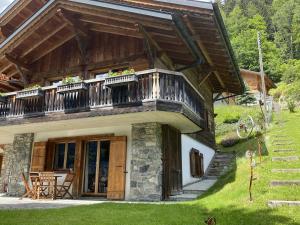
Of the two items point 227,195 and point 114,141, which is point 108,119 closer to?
point 114,141

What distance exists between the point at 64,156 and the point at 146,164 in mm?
4015

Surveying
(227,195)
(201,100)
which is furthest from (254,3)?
(227,195)

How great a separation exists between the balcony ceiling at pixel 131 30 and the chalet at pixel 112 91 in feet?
0.13

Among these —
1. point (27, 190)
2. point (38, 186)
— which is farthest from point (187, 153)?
point (27, 190)

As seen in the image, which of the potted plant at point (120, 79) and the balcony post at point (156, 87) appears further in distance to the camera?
the potted plant at point (120, 79)

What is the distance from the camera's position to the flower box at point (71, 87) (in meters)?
10.8

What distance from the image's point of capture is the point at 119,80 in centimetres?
1005

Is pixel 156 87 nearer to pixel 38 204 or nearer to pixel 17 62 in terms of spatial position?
pixel 38 204

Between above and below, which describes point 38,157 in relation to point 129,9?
below

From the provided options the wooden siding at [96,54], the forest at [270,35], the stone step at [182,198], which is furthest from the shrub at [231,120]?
the stone step at [182,198]

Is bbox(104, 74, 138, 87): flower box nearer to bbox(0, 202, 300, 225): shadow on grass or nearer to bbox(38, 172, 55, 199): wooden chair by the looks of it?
bbox(38, 172, 55, 199): wooden chair

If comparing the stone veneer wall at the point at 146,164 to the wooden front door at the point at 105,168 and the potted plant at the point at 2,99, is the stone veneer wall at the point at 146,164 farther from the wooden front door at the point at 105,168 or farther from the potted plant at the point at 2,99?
the potted plant at the point at 2,99

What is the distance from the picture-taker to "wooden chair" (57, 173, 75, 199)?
1128cm

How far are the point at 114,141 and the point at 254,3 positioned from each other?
71.1m
